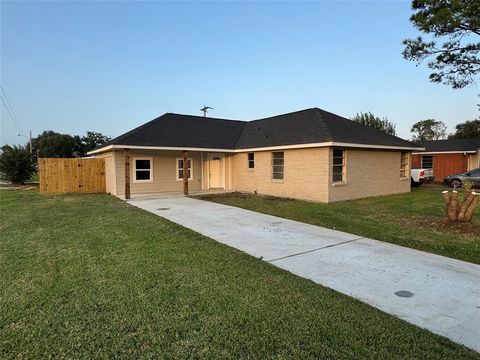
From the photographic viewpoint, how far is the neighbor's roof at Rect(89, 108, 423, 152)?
1438 cm

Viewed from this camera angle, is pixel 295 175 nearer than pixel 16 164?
Yes

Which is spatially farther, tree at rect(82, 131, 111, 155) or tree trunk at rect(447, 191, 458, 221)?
tree at rect(82, 131, 111, 155)

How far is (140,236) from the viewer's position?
267 inches

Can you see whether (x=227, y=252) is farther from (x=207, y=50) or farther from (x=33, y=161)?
(x=33, y=161)

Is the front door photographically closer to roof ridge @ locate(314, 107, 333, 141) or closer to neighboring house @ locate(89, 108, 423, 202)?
neighboring house @ locate(89, 108, 423, 202)

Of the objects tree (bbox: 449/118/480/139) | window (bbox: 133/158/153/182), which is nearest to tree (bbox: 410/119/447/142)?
tree (bbox: 449/118/480/139)

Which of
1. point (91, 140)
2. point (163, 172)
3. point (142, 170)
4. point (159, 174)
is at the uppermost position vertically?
point (91, 140)

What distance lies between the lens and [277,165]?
16.0 metres

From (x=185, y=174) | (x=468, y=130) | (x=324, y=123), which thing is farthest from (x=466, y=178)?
(x=468, y=130)

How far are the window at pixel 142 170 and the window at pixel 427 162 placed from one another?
23626 mm

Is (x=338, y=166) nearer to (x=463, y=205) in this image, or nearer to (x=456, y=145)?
(x=463, y=205)

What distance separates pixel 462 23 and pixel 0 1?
21582mm

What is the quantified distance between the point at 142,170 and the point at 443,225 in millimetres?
13972

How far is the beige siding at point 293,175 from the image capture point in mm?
13359
